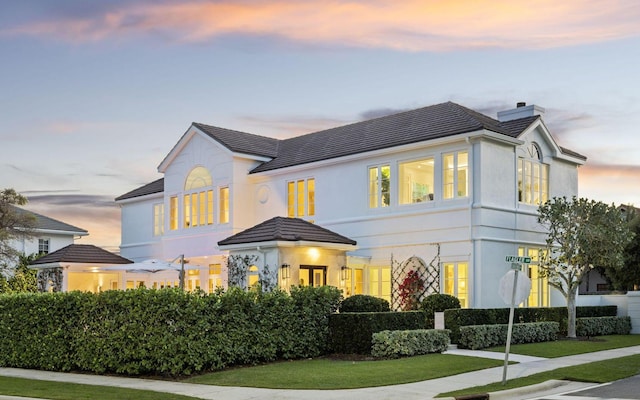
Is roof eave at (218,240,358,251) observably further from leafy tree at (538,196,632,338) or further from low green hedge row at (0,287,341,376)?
leafy tree at (538,196,632,338)

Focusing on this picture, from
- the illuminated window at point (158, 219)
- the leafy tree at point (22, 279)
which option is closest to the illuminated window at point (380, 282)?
the illuminated window at point (158, 219)

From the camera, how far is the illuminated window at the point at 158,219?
139 feet

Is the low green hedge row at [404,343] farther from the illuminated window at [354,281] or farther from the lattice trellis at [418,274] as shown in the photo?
the illuminated window at [354,281]

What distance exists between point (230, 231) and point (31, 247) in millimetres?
22307

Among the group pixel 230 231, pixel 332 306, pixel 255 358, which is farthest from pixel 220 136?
pixel 255 358

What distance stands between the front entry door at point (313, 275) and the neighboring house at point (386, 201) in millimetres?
49

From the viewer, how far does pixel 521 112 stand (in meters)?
32.5

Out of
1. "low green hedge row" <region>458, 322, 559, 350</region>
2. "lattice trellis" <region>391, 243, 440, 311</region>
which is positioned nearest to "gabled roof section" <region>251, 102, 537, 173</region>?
"lattice trellis" <region>391, 243, 440, 311</region>

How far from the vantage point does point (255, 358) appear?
812 inches

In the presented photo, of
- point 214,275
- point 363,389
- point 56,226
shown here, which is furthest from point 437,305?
point 56,226

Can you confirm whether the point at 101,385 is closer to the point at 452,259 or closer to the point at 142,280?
the point at 452,259

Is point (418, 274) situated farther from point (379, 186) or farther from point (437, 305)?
point (379, 186)

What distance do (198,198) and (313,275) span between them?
1021 cm

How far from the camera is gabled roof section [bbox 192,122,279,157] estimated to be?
3684 cm
